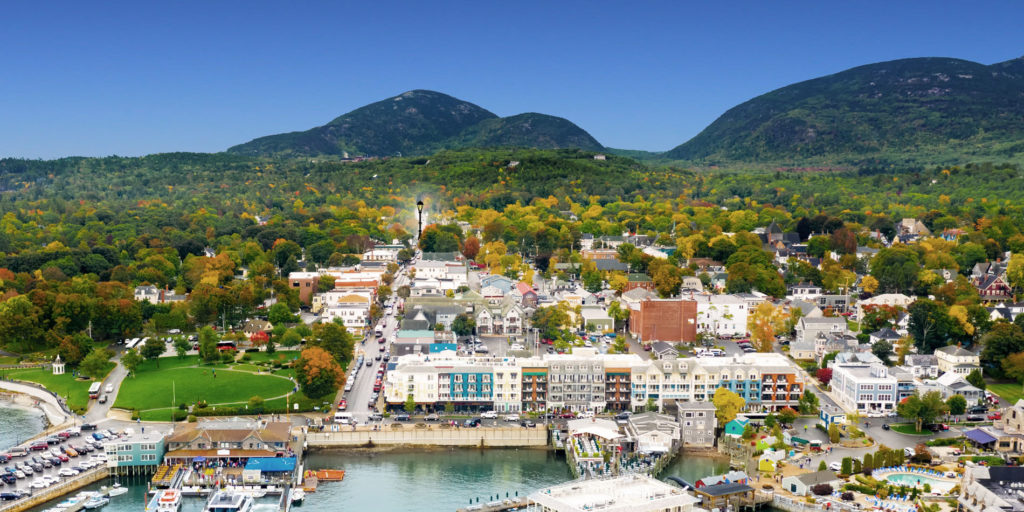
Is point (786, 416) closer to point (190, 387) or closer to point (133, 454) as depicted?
point (133, 454)

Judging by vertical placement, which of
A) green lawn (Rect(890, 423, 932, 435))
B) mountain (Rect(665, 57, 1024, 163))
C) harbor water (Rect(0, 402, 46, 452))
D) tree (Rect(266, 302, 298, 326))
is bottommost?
green lawn (Rect(890, 423, 932, 435))

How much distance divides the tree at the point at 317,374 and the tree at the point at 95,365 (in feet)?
21.4

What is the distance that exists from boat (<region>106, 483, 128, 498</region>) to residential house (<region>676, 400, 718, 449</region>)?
43.1 feet

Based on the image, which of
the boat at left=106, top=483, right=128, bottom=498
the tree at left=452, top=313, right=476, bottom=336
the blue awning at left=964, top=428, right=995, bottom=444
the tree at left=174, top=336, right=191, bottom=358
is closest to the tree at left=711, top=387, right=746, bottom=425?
the blue awning at left=964, top=428, right=995, bottom=444

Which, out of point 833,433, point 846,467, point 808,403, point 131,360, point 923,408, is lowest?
point 846,467

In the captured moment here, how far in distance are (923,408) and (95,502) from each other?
19903 millimetres

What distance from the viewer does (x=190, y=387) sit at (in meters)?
27.1

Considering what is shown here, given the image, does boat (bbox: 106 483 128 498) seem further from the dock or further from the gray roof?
the gray roof

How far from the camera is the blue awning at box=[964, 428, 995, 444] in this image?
22.7m

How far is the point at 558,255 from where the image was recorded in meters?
48.2

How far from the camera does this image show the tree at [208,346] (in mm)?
Answer: 29955

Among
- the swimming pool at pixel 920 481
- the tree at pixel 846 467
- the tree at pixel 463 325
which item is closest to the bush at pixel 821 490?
the tree at pixel 846 467

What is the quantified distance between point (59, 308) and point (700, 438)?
22.2 m

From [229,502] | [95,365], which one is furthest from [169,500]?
[95,365]
